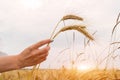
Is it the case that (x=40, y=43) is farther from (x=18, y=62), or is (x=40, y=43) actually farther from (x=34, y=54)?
(x=18, y=62)

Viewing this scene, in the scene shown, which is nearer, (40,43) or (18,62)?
(40,43)

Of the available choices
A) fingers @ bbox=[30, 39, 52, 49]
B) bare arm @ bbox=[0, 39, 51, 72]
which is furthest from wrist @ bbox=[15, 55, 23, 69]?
fingers @ bbox=[30, 39, 52, 49]

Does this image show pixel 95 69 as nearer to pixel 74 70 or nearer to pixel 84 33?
pixel 74 70

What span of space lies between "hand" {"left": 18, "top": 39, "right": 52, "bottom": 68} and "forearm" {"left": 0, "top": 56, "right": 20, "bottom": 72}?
10 cm

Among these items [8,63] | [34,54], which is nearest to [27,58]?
[34,54]

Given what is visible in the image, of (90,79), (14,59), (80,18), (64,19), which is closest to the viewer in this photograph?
(14,59)

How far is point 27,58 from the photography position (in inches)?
89.7

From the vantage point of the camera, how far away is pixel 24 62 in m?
2.33

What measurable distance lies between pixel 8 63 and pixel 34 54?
0.32 metres

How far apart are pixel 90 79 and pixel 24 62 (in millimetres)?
1002

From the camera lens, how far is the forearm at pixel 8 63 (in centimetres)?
242

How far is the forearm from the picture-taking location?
95.2 inches

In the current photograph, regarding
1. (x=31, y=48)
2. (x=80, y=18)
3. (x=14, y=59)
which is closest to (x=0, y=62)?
(x=14, y=59)

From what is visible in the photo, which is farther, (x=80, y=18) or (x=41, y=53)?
(x=80, y=18)
